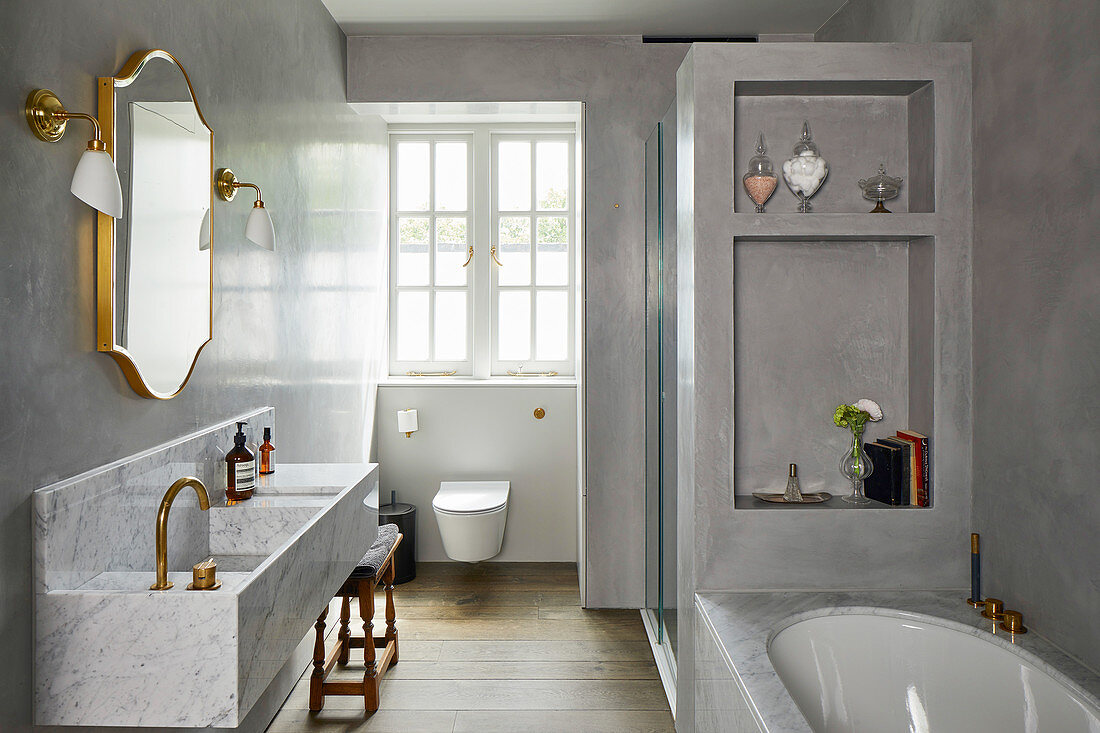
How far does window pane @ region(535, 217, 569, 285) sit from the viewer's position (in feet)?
13.9

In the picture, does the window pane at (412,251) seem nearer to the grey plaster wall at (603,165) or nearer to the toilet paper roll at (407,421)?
the toilet paper roll at (407,421)

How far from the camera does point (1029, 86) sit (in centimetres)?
175

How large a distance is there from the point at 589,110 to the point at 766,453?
1892 mm

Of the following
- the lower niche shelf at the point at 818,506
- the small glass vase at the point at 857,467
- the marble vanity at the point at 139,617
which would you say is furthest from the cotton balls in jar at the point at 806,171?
the marble vanity at the point at 139,617

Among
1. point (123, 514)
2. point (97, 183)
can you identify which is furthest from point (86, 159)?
point (123, 514)

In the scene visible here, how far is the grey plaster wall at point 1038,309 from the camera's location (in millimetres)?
1564

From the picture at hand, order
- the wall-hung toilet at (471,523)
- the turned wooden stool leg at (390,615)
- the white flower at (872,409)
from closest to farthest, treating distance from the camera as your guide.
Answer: the white flower at (872,409) < the turned wooden stool leg at (390,615) < the wall-hung toilet at (471,523)

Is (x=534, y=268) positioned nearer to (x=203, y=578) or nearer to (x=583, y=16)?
(x=583, y=16)

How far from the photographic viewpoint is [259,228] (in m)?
2.13

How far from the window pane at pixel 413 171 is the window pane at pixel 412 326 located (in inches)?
22.6

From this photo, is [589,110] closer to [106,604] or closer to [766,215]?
[766,215]

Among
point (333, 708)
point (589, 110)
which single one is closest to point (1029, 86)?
point (589, 110)

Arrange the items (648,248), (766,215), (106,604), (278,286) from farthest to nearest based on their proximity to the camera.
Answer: (648,248), (278,286), (766,215), (106,604)

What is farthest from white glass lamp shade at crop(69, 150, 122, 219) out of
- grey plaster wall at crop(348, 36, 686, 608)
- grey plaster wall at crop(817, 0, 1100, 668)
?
grey plaster wall at crop(348, 36, 686, 608)
